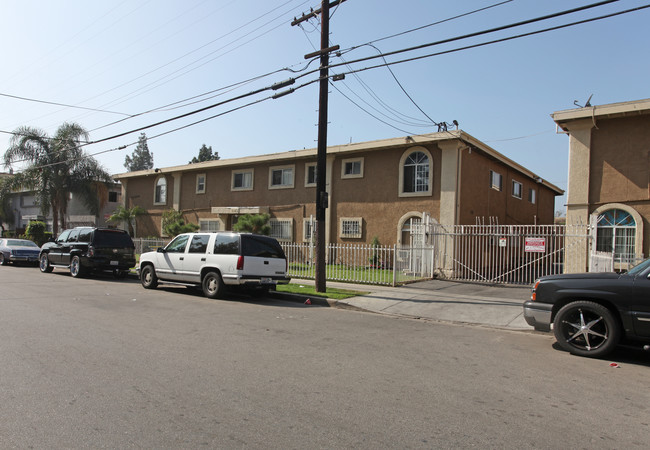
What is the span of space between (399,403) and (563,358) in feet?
11.1

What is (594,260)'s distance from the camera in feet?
44.1

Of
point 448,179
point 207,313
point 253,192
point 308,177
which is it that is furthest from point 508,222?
point 207,313

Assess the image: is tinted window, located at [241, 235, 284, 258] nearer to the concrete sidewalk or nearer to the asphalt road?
the concrete sidewalk

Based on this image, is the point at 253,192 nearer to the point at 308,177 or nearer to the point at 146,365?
the point at 308,177

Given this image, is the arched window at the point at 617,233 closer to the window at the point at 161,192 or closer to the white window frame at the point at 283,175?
the white window frame at the point at 283,175

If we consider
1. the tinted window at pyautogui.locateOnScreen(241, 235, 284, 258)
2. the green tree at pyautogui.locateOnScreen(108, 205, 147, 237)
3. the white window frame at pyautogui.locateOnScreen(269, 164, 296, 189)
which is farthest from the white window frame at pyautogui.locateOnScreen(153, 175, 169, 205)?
the tinted window at pyautogui.locateOnScreen(241, 235, 284, 258)

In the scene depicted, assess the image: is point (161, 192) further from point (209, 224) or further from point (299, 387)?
point (299, 387)

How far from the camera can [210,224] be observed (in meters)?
27.5

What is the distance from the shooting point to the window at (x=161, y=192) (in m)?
30.5

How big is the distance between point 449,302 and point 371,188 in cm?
1041

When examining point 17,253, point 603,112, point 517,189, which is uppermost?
point 603,112

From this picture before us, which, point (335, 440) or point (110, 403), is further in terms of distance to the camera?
point (110, 403)

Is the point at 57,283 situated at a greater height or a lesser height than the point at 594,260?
lesser

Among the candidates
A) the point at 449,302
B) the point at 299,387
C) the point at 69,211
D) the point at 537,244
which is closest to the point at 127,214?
the point at 69,211
